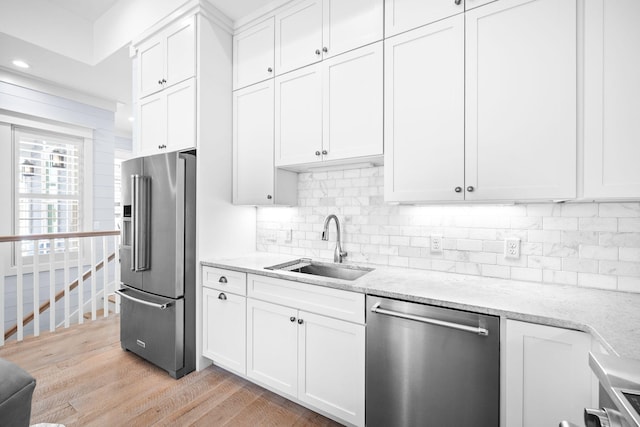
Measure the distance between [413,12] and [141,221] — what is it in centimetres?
250

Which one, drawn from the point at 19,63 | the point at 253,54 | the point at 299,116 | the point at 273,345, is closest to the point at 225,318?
the point at 273,345

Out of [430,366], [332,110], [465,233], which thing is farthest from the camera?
[332,110]

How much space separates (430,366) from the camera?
1434 mm

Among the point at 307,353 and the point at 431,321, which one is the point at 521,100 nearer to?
the point at 431,321

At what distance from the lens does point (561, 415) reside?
46.3 inches

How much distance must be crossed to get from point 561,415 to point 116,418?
7.87 feet

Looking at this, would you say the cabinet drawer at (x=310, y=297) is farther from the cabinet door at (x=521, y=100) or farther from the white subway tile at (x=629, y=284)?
the white subway tile at (x=629, y=284)

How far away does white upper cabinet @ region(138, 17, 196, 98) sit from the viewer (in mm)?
2467

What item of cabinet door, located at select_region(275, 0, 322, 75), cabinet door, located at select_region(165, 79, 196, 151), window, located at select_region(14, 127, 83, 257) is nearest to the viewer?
cabinet door, located at select_region(275, 0, 322, 75)

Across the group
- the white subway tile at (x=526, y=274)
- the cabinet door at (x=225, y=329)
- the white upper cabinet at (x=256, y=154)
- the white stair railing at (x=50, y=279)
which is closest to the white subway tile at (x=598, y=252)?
the white subway tile at (x=526, y=274)

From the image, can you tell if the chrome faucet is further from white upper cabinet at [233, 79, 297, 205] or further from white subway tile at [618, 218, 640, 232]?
white subway tile at [618, 218, 640, 232]

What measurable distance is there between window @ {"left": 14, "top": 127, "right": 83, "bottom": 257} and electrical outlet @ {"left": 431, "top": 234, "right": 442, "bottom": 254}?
14.5 feet

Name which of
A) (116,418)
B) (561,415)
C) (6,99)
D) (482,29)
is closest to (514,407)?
(561,415)

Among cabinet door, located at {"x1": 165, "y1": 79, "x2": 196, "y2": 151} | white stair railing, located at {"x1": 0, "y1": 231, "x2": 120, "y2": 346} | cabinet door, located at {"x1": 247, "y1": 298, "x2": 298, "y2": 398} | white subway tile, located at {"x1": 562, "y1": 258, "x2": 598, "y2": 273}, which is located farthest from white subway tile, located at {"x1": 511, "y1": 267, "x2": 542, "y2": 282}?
white stair railing, located at {"x1": 0, "y1": 231, "x2": 120, "y2": 346}
